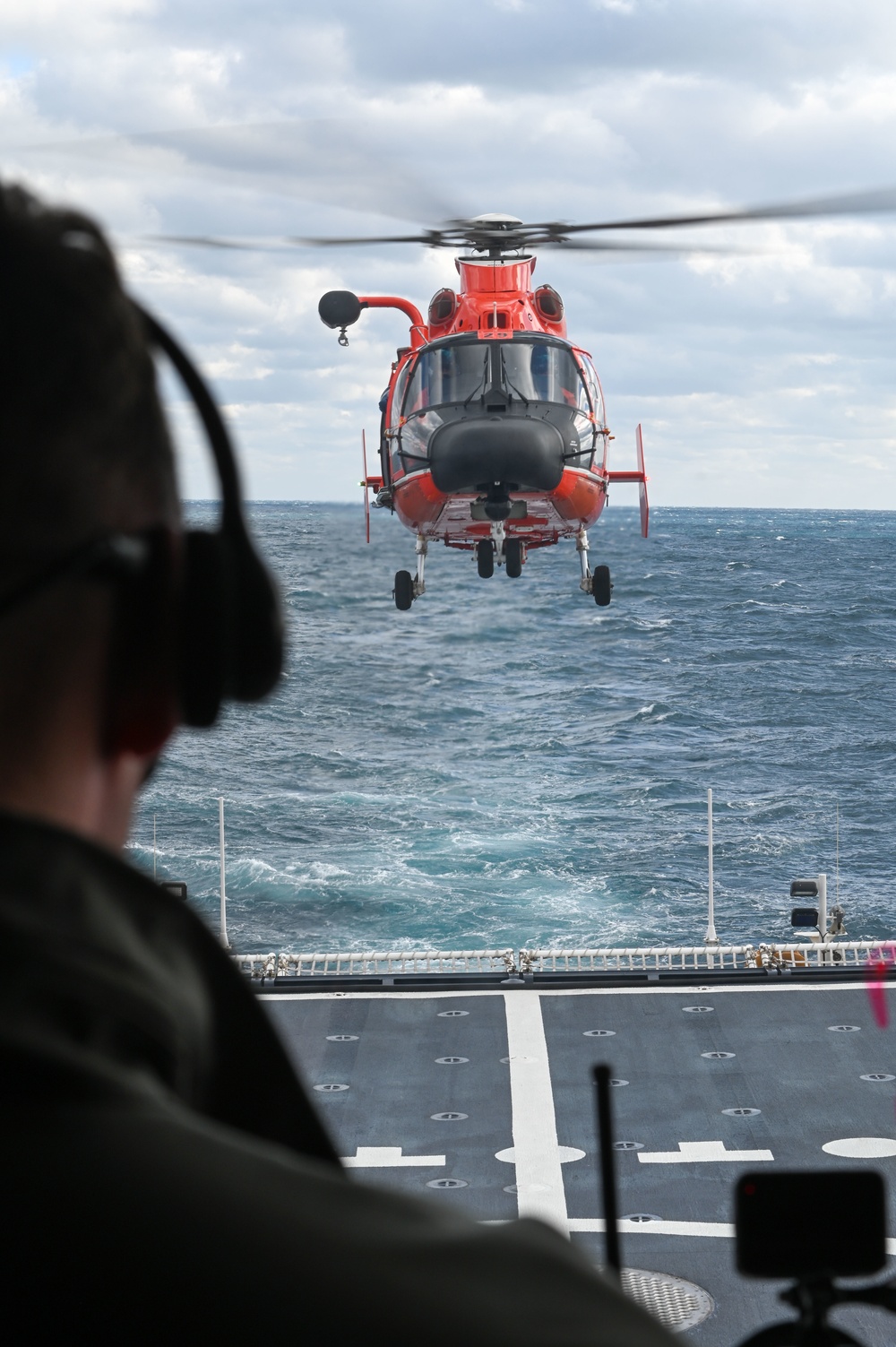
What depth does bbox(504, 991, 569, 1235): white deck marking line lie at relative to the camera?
714 inches

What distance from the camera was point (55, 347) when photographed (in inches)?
36.5

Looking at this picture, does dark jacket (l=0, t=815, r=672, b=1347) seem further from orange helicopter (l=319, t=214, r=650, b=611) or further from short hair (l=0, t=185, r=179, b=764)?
orange helicopter (l=319, t=214, r=650, b=611)

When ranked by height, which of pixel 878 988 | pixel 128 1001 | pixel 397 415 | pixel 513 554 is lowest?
pixel 128 1001

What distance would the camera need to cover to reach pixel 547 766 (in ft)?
240

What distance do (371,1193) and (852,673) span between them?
89569 millimetres

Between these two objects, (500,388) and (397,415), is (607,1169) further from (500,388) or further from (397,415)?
(397,415)

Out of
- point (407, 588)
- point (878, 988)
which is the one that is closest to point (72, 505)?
point (407, 588)

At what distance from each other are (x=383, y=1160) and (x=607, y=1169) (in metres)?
17.8

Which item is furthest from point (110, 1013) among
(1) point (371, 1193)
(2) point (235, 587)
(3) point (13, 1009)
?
(2) point (235, 587)

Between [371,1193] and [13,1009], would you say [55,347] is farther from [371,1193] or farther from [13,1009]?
[371,1193]

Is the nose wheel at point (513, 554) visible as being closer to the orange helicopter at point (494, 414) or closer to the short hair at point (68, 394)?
the orange helicopter at point (494, 414)

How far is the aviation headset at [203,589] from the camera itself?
0.94m

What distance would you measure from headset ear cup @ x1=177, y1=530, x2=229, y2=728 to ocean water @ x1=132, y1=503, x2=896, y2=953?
78.8 feet

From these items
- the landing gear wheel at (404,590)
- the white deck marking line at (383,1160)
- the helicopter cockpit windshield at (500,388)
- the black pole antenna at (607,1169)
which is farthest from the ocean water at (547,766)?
the black pole antenna at (607,1169)
